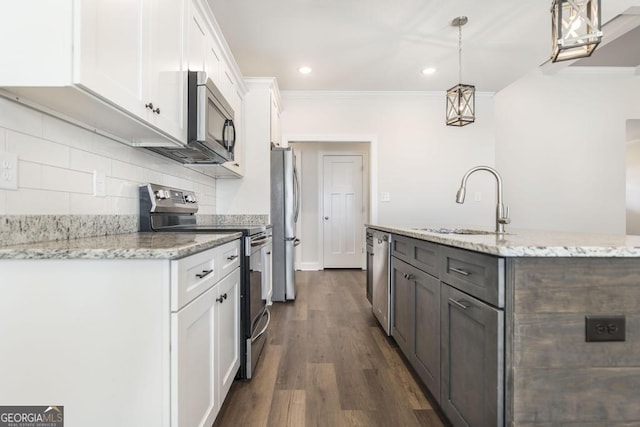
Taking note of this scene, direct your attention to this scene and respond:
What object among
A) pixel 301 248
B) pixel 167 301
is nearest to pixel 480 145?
pixel 301 248

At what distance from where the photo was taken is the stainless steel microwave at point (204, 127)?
1.70m

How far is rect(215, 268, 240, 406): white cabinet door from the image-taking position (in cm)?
136

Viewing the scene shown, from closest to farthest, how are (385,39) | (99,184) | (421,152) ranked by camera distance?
(99,184) < (385,39) < (421,152)

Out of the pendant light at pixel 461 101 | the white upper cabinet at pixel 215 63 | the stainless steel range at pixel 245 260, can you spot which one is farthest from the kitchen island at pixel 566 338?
the pendant light at pixel 461 101

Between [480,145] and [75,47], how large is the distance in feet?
14.2

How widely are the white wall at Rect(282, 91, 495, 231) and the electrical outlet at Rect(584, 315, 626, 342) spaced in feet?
10.5

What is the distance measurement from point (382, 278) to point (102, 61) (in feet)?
6.84

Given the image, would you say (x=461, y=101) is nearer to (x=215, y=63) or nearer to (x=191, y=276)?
(x=215, y=63)

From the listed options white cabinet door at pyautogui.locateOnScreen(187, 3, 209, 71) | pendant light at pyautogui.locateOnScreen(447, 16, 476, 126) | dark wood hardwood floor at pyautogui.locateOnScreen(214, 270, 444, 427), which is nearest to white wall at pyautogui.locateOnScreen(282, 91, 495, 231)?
pendant light at pyautogui.locateOnScreen(447, 16, 476, 126)

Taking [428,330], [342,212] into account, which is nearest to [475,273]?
[428,330]

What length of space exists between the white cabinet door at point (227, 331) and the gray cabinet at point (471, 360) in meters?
0.95

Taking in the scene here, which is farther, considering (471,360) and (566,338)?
(471,360)

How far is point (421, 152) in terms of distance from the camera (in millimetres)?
4148

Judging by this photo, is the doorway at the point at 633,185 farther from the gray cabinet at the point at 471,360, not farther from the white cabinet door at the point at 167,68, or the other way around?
the white cabinet door at the point at 167,68
